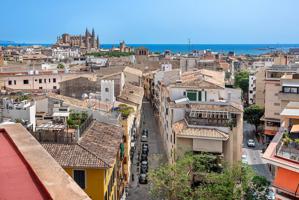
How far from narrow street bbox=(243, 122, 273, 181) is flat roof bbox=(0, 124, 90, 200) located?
30142 millimetres

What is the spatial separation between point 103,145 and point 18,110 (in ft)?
21.6

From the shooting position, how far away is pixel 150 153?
45594 millimetres

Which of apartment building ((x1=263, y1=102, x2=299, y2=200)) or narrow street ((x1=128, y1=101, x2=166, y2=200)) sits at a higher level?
apartment building ((x1=263, y1=102, x2=299, y2=200))

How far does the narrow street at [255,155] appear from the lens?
41.2 metres

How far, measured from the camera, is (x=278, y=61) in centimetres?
8575

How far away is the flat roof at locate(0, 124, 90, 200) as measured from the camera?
600 cm

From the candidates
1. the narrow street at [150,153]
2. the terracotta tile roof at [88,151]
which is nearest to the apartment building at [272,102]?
the narrow street at [150,153]

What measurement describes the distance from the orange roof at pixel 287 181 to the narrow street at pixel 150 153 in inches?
664

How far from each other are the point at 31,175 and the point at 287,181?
13194mm

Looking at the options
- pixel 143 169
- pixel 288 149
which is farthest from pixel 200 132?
pixel 288 149

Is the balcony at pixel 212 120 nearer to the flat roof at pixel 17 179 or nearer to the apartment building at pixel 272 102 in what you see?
the apartment building at pixel 272 102

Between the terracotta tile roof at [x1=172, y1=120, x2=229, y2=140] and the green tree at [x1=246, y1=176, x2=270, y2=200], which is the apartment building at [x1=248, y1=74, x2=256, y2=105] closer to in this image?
the terracotta tile roof at [x1=172, y1=120, x2=229, y2=140]

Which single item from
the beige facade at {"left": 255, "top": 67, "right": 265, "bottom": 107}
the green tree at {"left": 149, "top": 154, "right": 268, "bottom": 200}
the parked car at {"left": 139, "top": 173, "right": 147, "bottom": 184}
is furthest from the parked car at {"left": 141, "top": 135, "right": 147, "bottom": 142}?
the beige facade at {"left": 255, "top": 67, "right": 265, "bottom": 107}

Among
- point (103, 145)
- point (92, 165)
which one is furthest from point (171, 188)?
point (92, 165)
